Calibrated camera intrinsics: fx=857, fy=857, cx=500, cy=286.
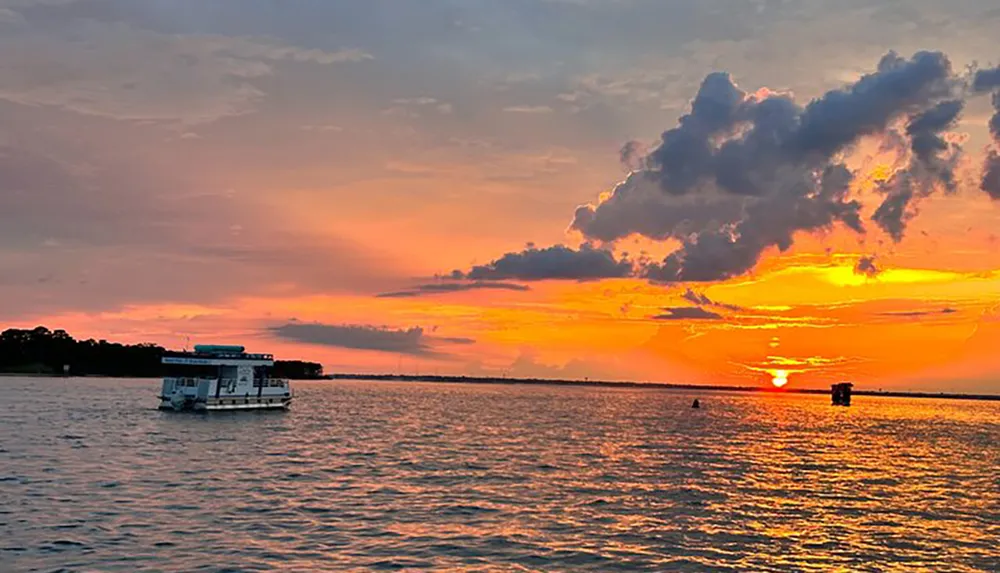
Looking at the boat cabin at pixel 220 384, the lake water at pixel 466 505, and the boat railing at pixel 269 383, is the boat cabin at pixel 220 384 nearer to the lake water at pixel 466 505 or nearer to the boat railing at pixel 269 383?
the boat railing at pixel 269 383

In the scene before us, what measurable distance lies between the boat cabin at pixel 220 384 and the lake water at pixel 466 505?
2061 centimetres

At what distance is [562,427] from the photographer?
124 m

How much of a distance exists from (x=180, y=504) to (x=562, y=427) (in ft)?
276

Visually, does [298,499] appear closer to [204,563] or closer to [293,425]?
[204,563]

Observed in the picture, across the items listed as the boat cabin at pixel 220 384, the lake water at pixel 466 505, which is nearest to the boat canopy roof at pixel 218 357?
the boat cabin at pixel 220 384

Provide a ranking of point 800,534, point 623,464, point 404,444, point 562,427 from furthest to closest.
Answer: point 562,427
point 404,444
point 623,464
point 800,534

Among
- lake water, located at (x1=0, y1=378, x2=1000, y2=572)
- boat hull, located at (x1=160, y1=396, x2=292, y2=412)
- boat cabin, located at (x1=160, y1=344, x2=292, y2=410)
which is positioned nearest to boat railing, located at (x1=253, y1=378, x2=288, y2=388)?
boat cabin, located at (x1=160, y1=344, x2=292, y2=410)

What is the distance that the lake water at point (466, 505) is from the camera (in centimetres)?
3412

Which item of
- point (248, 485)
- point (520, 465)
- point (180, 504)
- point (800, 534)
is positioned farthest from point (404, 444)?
point (800, 534)

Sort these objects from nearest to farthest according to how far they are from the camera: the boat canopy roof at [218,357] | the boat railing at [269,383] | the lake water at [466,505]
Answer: the lake water at [466,505] → the boat canopy roof at [218,357] → the boat railing at [269,383]

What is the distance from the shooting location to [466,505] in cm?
4600

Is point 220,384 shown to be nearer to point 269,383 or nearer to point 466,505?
point 269,383

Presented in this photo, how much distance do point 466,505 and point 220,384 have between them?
77578 millimetres

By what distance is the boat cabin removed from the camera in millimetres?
113062
